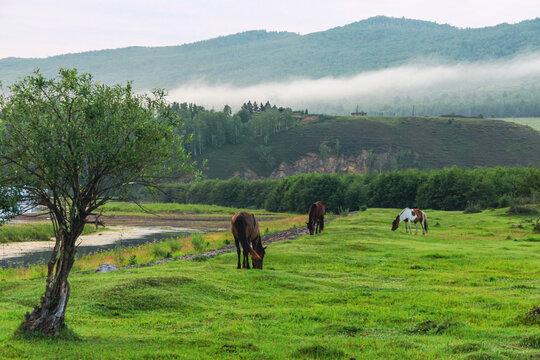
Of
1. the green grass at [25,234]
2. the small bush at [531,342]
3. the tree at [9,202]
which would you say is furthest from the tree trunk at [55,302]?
the green grass at [25,234]

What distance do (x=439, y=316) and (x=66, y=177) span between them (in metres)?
14.0

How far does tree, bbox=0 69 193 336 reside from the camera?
1564 centimetres

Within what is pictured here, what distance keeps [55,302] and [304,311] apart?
889 centimetres

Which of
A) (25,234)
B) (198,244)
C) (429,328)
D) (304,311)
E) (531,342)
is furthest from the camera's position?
(25,234)

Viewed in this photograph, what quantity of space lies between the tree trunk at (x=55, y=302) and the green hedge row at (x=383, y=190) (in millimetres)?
79703

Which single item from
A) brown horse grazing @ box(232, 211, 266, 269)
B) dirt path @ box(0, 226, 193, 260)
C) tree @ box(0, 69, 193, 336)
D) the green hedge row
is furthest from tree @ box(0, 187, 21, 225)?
the green hedge row

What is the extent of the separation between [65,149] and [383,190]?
383 ft

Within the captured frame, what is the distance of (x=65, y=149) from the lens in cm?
1550

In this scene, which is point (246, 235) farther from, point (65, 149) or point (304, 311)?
point (65, 149)

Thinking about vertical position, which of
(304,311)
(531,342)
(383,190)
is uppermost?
(531,342)

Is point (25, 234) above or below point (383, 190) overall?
above

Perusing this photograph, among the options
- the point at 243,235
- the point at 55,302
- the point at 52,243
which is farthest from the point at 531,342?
the point at 52,243

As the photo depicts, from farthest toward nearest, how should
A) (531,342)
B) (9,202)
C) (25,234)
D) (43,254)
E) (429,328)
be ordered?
(25,234) → (43,254) → (429,328) → (531,342) → (9,202)

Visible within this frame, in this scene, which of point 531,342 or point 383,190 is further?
point 383,190
